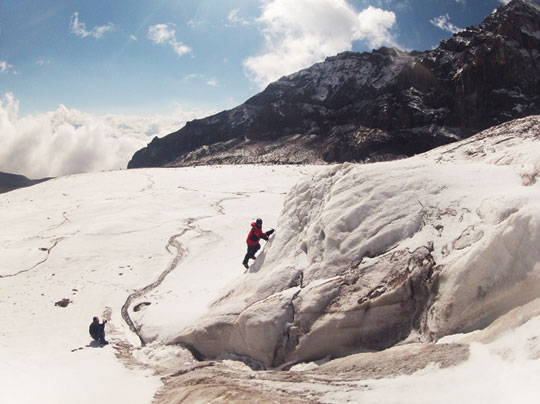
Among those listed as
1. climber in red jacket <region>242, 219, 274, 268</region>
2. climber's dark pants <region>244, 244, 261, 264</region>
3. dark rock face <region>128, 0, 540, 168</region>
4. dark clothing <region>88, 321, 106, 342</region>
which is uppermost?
dark rock face <region>128, 0, 540, 168</region>

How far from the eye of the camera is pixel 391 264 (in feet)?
24.2

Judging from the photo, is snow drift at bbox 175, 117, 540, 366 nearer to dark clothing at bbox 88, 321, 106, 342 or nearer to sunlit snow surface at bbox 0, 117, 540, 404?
sunlit snow surface at bbox 0, 117, 540, 404

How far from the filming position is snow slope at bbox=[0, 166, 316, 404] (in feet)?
28.0

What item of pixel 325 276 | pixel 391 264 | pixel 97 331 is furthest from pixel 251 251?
pixel 391 264

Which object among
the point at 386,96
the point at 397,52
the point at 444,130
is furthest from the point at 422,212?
the point at 397,52

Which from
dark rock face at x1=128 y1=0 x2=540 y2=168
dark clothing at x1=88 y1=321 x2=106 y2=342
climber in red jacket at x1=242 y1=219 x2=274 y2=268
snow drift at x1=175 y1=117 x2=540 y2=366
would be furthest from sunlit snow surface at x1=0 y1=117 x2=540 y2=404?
dark rock face at x1=128 y1=0 x2=540 y2=168

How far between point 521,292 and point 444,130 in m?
68.8

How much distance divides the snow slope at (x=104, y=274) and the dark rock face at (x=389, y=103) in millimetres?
44397

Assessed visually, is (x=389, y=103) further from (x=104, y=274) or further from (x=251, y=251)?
(x=251, y=251)

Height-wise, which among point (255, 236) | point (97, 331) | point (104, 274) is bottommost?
point (97, 331)

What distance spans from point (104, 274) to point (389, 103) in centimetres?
6856

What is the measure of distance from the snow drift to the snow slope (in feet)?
6.46

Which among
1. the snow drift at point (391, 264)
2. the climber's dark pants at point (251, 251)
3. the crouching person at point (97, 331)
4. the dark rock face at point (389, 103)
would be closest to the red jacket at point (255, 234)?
the climber's dark pants at point (251, 251)

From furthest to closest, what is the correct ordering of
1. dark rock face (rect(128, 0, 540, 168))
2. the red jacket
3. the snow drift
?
dark rock face (rect(128, 0, 540, 168)), the red jacket, the snow drift
